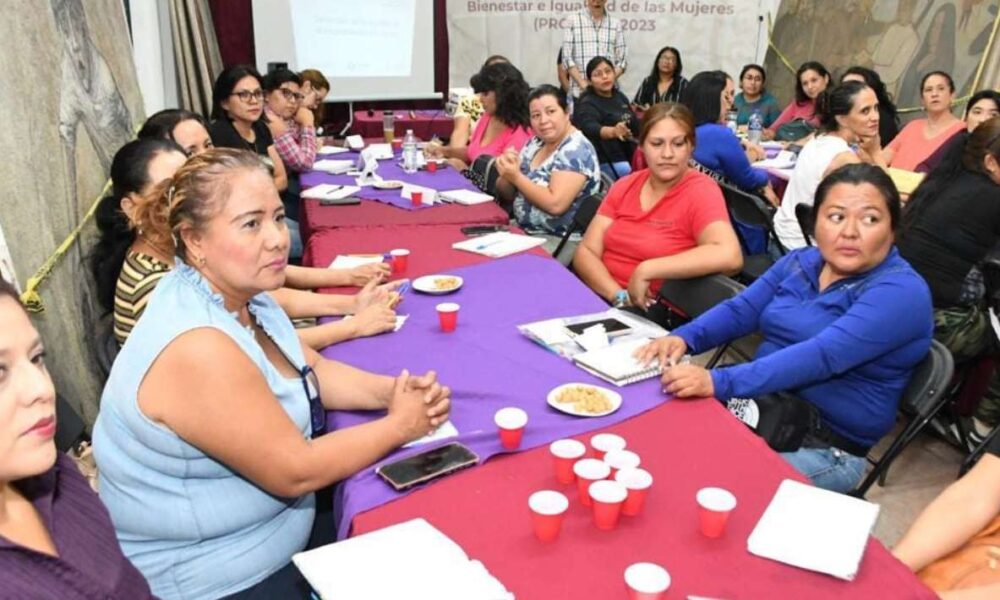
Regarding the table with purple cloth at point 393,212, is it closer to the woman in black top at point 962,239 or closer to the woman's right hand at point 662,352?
the woman's right hand at point 662,352

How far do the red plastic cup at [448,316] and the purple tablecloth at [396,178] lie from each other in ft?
5.13

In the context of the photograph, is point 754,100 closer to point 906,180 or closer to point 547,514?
point 906,180

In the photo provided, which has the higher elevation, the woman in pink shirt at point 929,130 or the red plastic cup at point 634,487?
the woman in pink shirt at point 929,130

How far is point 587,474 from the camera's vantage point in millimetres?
1300

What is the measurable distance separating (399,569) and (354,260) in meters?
1.71

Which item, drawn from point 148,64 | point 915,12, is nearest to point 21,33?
point 148,64

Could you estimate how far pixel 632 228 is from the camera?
3.02m

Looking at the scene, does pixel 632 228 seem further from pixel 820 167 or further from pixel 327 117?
pixel 327 117

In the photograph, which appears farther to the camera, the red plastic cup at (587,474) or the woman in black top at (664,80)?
the woman in black top at (664,80)

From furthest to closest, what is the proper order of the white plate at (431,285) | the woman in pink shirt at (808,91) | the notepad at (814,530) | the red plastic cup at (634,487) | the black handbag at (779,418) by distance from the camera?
the woman in pink shirt at (808,91) < the white plate at (431,285) < the black handbag at (779,418) < the red plastic cup at (634,487) < the notepad at (814,530)

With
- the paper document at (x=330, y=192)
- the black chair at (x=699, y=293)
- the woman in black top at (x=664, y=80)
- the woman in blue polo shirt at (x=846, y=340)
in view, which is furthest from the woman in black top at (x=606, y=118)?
the woman in blue polo shirt at (x=846, y=340)

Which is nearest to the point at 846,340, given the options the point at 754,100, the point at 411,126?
the point at 411,126

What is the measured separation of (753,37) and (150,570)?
27.0 feet

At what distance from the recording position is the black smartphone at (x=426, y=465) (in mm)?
1364
